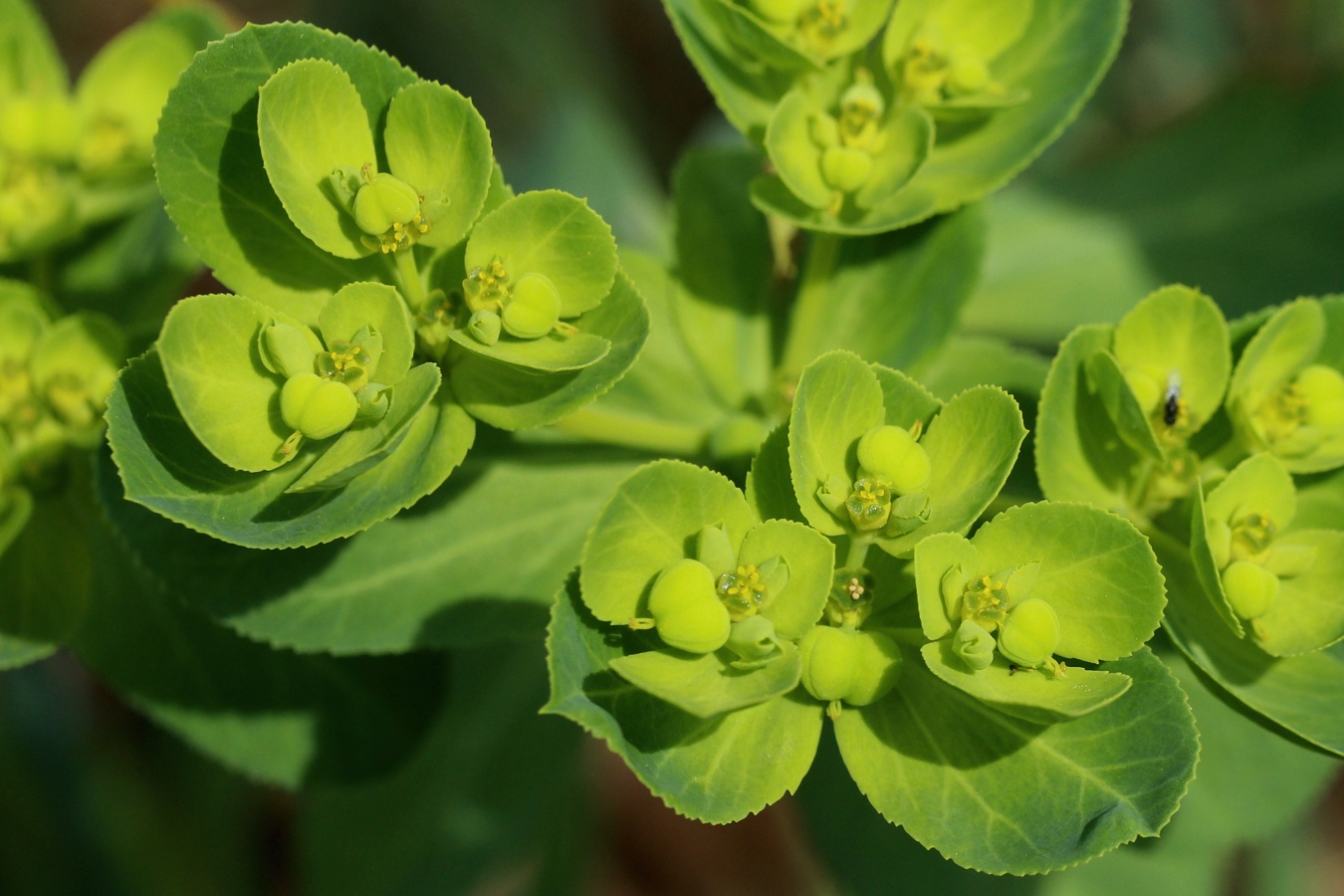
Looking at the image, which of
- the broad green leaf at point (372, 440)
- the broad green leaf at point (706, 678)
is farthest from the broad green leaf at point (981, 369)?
the broad green leaf at point (372, 440)

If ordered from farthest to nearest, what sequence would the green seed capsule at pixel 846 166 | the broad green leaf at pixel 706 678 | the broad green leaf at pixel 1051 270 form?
the broad green leaf at pixel 1051 270 → the green seed capsule at pixel 846 166 → the broad green leaf at pixel 706 678

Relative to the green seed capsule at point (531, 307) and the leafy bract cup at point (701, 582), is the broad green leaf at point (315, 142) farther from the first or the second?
the leafy bract cup at point (701, 582)

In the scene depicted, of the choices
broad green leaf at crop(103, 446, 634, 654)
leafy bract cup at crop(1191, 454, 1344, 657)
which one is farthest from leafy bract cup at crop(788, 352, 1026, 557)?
broad green leaf at crop(103, 446, 634, 654)

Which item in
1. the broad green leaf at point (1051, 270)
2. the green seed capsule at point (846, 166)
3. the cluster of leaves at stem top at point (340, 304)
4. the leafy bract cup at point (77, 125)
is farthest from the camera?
the broad green leaf at point (1051, 270)

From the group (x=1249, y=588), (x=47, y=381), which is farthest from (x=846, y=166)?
(x=47, y=381)

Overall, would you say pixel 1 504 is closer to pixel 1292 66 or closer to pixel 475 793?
pixel 475 793

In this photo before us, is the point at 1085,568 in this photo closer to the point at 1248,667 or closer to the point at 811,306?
the point at 1248,667

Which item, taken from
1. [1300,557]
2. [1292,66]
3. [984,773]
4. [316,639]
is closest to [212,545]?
[316,639]
